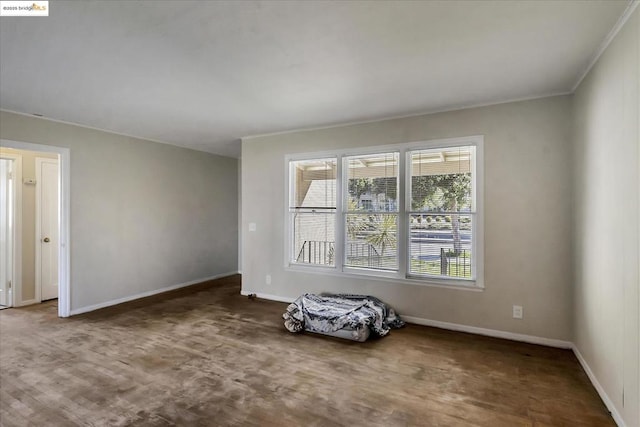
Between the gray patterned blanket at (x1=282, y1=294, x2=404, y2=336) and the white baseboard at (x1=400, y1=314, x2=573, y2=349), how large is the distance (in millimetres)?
257

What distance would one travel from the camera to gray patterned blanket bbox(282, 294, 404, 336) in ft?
11.8

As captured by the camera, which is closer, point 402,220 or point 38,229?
point 402,220

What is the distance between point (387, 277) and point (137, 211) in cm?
424

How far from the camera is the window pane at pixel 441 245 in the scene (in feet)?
12.3

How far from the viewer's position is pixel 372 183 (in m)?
4.33

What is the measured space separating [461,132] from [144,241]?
5208mm

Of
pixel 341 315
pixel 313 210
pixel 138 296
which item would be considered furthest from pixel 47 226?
pixel 341 315

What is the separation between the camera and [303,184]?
193 inches

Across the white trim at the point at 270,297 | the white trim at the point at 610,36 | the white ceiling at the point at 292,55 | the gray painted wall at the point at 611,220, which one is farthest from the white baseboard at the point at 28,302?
the white trim at the point at 610,36

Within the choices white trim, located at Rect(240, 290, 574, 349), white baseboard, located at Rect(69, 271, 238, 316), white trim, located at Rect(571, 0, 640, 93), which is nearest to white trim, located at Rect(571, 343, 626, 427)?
white trim, located at Rect(240, 290, 574, 349)

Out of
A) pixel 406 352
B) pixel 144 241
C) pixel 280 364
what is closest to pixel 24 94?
pixel 144 241

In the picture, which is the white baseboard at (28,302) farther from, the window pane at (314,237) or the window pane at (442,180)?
the window pane at (442,180)

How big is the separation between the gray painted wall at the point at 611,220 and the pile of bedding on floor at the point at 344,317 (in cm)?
189

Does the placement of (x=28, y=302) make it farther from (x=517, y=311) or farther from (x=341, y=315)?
(x=517, y=311)
